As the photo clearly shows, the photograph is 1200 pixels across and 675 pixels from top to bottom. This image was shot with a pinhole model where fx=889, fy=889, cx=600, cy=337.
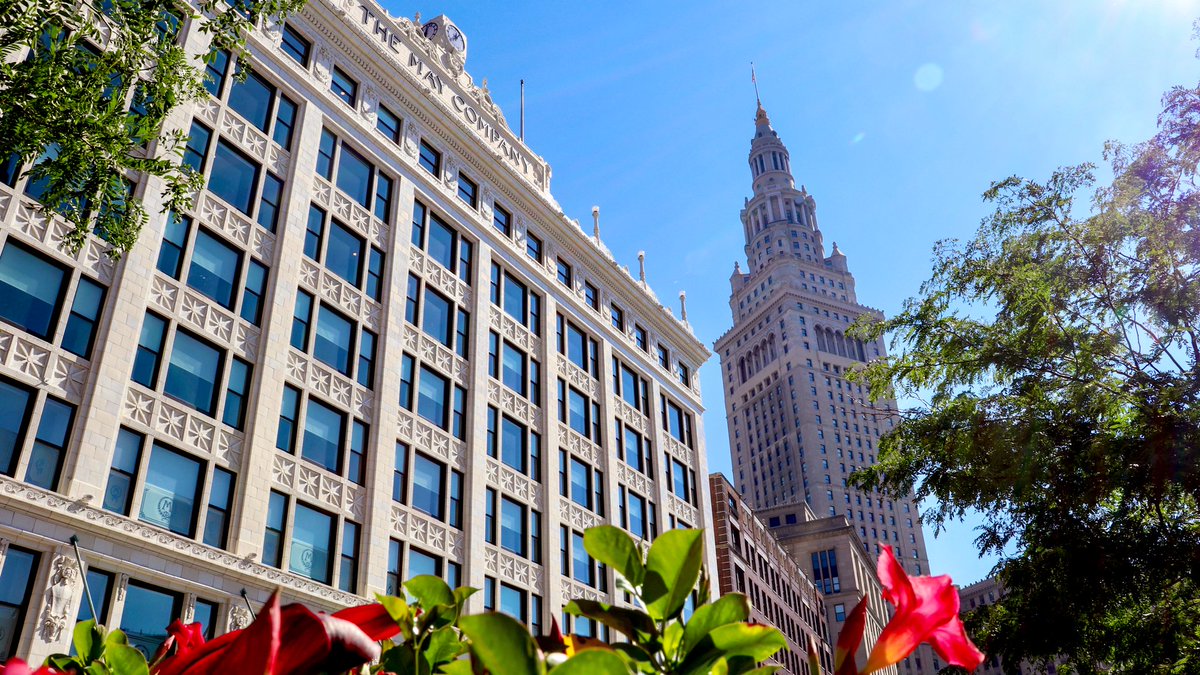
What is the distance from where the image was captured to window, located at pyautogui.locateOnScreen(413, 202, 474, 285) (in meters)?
29.0

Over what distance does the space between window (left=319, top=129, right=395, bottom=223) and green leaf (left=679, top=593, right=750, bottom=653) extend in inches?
1004

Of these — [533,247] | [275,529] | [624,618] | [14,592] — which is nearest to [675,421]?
[533,247]

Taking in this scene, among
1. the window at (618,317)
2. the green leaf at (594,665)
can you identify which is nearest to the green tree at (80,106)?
the green leaf at (594,665)

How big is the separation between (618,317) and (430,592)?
125ft

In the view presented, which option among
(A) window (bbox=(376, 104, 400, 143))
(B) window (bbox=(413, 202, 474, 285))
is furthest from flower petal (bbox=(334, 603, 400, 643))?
(A) window (bbox=(376, 104, 400, 143))

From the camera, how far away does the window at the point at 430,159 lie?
30547mm

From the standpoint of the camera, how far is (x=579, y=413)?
34.2 meters

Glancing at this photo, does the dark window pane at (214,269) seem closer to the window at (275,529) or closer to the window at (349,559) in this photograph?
the window at (275,529)

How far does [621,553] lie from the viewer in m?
1.24

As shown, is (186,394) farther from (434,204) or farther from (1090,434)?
(1090,434)

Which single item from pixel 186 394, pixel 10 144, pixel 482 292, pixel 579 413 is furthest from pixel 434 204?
pixel 10 144

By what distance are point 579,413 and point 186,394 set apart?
1692 centimetres

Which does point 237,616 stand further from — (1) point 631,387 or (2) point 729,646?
(1) point 631,387

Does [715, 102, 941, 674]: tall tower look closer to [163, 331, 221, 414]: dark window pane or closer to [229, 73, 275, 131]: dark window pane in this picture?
[229, 73, 275, 131]: dark window pane
